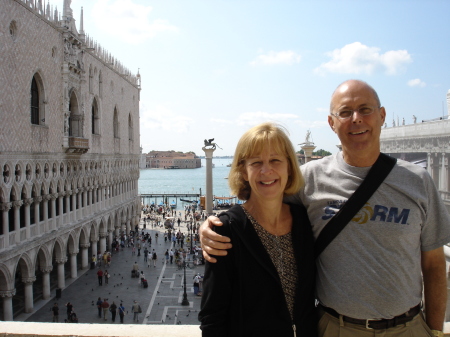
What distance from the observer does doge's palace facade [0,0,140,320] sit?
13.1 meters

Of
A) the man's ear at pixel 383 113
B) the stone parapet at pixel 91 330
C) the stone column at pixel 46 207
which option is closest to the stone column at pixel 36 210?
the stone column at pixel 46 207

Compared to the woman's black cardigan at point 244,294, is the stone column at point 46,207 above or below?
below

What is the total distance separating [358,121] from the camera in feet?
7.31

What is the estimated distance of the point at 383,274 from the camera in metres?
2.06

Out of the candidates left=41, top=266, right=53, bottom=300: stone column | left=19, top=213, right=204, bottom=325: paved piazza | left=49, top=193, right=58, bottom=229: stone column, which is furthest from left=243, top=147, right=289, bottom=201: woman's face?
left=49, top=193, right=58, bottom=229: stone column

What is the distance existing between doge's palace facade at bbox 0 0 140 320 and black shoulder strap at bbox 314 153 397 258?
42.7 ft

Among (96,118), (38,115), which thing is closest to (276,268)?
(38,115)

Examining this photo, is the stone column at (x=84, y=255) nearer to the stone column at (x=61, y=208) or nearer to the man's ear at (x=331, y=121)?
the stone column at (x=61, y=208)

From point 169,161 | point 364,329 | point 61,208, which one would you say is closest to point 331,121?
point 364,329

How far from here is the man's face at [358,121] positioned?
2234 mm

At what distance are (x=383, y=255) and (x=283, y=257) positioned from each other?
0.53 m

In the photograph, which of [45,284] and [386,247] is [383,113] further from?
[45,284]

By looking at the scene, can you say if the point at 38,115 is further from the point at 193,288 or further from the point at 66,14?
the point at 193,288

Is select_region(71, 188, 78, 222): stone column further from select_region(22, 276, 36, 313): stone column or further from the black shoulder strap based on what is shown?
the black shoulder strap
